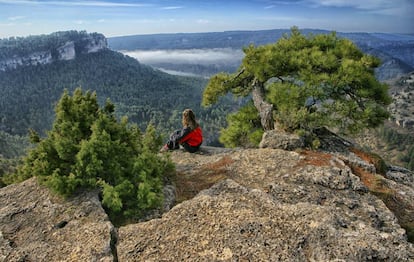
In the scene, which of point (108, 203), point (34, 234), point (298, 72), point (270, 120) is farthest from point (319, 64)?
point (34, 234)

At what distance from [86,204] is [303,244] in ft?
20.0

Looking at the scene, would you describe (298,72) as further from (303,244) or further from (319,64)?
(303,244)

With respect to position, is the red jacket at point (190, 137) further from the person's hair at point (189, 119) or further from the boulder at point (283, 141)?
the boulder at point (283, 141)

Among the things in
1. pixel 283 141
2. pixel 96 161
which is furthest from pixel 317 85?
pixel 96 161

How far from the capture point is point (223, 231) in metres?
8.89

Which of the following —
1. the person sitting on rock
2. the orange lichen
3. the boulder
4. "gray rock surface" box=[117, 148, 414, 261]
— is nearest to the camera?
"gray rock surface" box=[117, 148, 414, 261]

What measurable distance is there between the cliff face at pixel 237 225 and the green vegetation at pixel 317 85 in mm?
5443

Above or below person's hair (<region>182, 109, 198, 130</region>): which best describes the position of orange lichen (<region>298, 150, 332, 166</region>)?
below

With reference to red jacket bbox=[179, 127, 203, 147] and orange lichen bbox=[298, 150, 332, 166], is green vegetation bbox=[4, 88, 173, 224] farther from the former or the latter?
red jacket bbox=[179, 127, 203, 147]

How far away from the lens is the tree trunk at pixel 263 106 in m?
20.7

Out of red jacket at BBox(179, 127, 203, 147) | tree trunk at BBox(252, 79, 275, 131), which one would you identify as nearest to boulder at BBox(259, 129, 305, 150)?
red jacket at BBox(179, 127, 203, 147)

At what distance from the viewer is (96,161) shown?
10.6 meters

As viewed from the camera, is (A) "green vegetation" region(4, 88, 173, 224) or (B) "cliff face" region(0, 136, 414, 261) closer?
(B) "cliff face" region(0, 136, 414, 261)

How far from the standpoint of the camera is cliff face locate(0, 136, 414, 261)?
27.1ft
